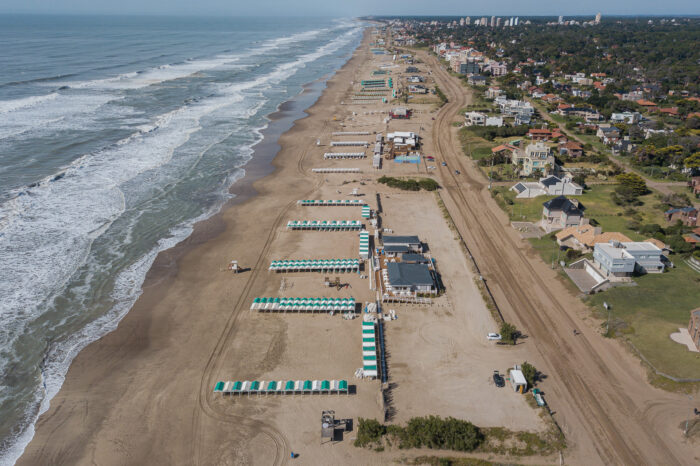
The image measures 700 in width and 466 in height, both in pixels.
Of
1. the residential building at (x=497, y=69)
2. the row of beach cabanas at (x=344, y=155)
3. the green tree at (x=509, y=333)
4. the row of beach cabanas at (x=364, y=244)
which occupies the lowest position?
the green tree at (x=509, y=333)

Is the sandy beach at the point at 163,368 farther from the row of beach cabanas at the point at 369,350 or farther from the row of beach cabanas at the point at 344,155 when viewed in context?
the row of beach cabanas at the point at 344,155

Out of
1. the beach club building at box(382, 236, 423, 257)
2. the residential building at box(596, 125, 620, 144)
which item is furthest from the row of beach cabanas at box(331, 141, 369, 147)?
the residential building at box(596, 125, 620, 144)

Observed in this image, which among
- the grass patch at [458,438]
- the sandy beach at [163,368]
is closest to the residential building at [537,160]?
the sandy beach at [163,368]

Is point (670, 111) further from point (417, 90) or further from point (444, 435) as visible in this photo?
point (444, 435)

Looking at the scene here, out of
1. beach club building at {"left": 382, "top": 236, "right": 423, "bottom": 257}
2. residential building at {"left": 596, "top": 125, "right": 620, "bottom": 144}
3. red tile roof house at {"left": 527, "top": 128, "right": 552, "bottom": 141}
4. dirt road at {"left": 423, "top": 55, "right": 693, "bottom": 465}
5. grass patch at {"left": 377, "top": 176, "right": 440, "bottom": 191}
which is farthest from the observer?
red tile roof house at {"left": 527, "top": 128, "right": 552, "bottom": 141}

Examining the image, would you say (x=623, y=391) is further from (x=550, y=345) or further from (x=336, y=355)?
(x=336, y=355)

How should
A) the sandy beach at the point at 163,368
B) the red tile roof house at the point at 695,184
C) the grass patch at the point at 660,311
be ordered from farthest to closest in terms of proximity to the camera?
the red tile roof house at the point at 695,184
the grass patch at the point at 660,311
the sandy beach at the point at 163,368

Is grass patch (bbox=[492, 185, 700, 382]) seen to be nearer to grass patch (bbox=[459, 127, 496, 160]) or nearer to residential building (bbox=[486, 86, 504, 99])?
grass patch (bbox=[459, 127, 496, 160])
